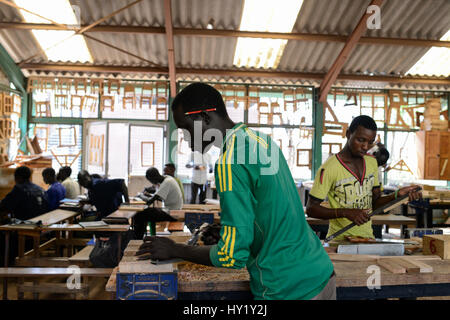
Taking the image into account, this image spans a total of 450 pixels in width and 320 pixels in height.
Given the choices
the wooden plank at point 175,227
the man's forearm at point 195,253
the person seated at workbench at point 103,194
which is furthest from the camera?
the person seated at workbench at point 103,194

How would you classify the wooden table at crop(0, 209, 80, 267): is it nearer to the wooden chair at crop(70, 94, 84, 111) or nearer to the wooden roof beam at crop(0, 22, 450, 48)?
the wooden roof beam at crop(0, 22, 450, 48)

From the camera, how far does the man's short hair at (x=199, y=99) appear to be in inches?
59.5

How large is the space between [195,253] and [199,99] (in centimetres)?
59

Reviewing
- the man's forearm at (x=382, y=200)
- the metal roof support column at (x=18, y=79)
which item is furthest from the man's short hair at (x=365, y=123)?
the metal roof support column at (x=18, y=79)

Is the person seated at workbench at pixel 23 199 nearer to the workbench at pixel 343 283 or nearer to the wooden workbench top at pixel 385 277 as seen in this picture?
the workbench at pixel 343 283

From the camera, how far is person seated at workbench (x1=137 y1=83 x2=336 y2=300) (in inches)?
52.9

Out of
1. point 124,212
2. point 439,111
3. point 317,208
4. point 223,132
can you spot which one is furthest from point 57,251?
point 439,111

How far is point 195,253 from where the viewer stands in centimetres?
154

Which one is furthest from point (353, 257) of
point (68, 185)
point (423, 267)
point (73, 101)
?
point (73, 101)

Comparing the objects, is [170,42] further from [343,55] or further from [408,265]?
[408,265]

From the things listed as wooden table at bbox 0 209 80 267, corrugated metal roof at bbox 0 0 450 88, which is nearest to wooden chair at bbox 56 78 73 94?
corrugated metal roof at bbox 0 0 450 88

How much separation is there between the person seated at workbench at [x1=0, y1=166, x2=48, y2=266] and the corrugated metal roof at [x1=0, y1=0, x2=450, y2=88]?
5113mm

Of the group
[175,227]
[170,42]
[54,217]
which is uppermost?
[170,42]

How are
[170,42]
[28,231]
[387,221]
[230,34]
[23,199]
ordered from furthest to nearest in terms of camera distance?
[230,34] < [170,42] < [23,199] < [387,221] < [28,231]
